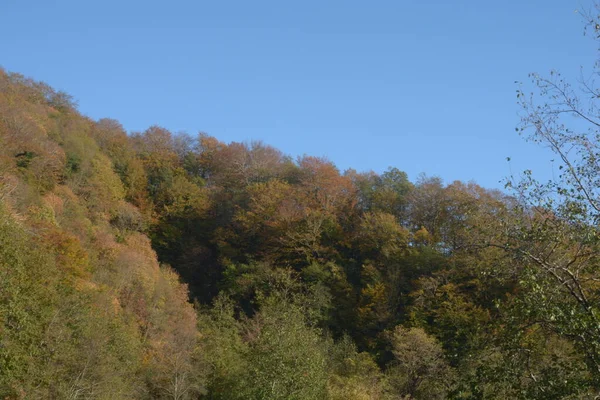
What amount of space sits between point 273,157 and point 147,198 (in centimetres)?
1275

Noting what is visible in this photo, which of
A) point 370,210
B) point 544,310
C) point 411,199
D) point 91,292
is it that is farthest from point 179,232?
point 544,310

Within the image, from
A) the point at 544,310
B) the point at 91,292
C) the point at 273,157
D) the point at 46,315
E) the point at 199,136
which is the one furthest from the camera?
the point at 199,136

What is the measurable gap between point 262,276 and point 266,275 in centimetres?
40

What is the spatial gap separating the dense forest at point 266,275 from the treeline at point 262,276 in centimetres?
8

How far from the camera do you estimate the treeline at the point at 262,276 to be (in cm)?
796

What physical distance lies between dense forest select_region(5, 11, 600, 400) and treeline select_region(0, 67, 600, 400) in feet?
0.26

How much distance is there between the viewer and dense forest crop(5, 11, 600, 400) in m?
7.90

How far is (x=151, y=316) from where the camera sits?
32.0 metres

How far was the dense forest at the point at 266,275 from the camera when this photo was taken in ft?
25.9

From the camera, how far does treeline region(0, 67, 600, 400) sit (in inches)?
313

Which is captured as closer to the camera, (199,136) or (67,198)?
(67,198)

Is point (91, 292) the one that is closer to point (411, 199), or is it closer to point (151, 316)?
point (151, 316)

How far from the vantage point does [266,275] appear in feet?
132

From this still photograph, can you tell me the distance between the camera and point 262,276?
133 ft
